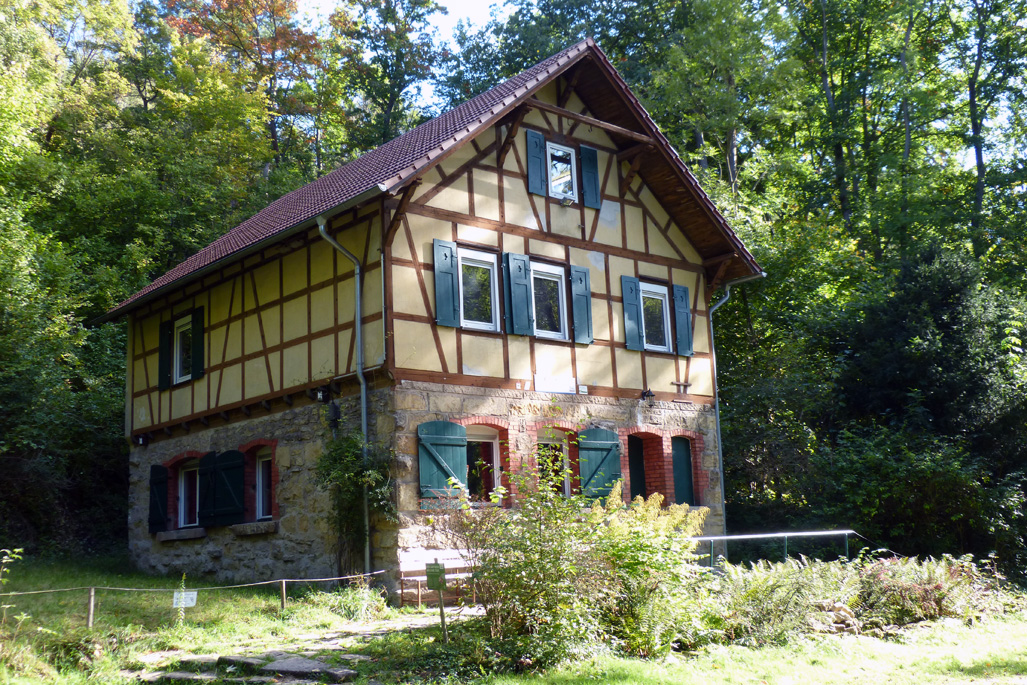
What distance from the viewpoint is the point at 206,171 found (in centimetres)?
2709

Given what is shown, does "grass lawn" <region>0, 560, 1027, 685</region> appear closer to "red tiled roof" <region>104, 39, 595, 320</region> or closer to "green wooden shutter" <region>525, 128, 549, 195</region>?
"red tiled roof" <region>104, 39, 595, 320</region>

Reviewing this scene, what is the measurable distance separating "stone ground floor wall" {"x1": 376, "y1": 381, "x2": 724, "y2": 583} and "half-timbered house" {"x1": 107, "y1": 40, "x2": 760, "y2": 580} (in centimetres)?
3

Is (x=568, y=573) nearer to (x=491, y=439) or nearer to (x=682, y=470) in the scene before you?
(x=491, y=439)

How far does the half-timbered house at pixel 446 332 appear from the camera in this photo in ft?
44.1

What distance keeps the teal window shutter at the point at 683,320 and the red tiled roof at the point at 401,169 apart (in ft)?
4.40

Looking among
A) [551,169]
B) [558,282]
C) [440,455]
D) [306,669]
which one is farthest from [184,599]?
[551,169]

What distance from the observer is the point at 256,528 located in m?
15.1

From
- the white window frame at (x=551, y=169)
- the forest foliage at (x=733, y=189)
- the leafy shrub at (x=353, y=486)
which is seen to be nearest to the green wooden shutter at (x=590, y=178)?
the white window frame at (x=551, y=169)

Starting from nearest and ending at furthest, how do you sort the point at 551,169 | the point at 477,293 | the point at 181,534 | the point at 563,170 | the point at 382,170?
the point at 382,170
the point at 477,293
the point at 551,169
the point at 563,170
the point at 181,534

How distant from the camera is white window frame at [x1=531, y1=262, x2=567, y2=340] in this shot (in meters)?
15.1

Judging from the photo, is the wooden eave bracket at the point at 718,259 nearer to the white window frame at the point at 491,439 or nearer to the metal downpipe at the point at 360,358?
the white window frame at the point at 491,439

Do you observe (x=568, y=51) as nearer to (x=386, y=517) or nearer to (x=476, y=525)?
(x=386, y=517)

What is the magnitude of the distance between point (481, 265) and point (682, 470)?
5264 millimetres

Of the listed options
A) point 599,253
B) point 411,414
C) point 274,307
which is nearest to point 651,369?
point 599,253
